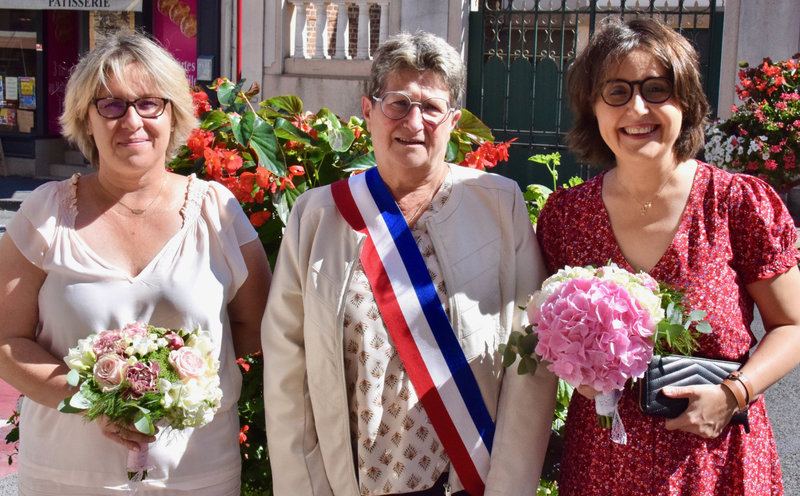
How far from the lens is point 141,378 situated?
227 centimetres

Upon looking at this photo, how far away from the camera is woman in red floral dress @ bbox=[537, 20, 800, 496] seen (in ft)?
7.80

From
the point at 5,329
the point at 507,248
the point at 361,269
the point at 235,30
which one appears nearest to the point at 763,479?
the point at 507,248

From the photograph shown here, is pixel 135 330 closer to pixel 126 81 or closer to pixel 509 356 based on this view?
pixel 126 81

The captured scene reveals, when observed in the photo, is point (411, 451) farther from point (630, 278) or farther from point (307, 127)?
point (307, 127)

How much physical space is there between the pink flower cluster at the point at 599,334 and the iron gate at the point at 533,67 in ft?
31.1

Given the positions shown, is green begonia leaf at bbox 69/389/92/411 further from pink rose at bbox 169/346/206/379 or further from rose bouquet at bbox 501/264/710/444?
rose bouquet at bbox 501/264/710/444

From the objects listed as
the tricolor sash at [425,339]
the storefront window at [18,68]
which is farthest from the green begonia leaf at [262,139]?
the storefront window at [18,68]

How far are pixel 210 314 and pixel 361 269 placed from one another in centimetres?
47

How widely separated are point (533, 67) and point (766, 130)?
146 inches

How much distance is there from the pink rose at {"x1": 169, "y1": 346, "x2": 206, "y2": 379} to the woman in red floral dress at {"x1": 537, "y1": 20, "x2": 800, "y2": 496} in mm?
1017

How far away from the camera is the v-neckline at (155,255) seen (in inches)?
99.5

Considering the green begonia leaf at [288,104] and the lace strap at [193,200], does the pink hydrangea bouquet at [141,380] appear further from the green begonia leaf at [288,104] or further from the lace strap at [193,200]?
the green begonia leaf at [288,104]

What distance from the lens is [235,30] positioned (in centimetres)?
1350

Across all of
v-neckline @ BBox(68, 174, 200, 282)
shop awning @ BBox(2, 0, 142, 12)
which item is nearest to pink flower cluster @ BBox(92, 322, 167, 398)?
v-neckline @ BBox(68, 174, 200, 282)
